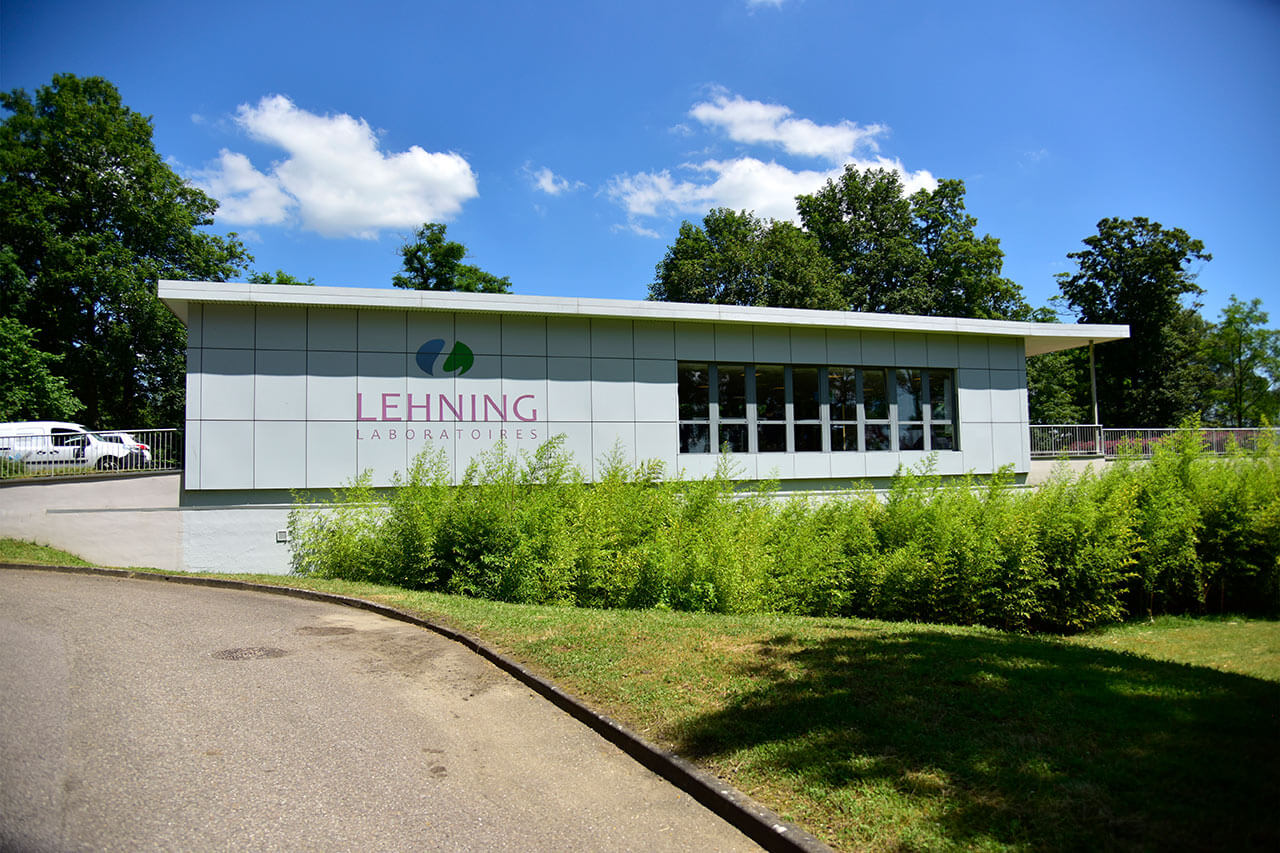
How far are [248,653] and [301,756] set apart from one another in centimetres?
357

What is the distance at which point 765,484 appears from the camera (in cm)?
1512

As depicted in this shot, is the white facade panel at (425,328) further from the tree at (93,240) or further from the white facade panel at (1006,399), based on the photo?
the tree at (93,240)

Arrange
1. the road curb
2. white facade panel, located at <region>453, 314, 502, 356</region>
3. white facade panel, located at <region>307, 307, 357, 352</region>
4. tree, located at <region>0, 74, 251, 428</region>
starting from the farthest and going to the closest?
tree, located at <region>0, 74, 251, 428</region> < white facade panel, located at <region>453, 314, 502, 356</region> < white facade panel, located at <region>307, 307, 357, 352</region> < the road curb

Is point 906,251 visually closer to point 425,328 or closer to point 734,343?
point 734,343

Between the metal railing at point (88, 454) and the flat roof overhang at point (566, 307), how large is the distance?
19.8 ft

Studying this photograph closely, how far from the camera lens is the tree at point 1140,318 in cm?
4309

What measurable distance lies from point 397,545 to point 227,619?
11.8 feet

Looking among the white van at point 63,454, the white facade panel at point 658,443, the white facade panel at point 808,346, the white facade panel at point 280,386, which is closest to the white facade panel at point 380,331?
the white facade panel at point 280,386

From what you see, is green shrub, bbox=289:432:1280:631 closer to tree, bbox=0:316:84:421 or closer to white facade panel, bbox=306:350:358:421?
white facade panel, bbox=306:350:358:421

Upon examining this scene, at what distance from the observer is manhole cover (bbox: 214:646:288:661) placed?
26.9 feet

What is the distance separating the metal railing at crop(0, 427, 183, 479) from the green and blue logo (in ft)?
30.3

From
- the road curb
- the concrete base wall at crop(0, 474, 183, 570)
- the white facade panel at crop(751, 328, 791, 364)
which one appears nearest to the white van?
the concrete base wall at crop(0, 474, 183, 570)

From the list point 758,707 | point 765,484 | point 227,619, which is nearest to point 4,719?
point 227,619

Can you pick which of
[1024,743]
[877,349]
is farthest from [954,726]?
[877,349]
